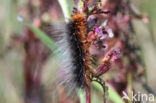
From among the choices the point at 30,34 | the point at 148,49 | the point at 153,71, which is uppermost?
the point at 30,34

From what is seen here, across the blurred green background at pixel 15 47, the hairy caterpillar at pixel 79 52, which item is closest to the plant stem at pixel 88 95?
the hairy caterpillar at pixel 79 52

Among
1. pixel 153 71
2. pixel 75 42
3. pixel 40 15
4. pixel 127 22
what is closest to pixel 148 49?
pixel 153 71

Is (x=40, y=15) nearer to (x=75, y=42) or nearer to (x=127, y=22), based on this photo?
(x=127, y=22)

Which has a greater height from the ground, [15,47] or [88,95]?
[88,95]

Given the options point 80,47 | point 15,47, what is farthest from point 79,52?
point 15,47

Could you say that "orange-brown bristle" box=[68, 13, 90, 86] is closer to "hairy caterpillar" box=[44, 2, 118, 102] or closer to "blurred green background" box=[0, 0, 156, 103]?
"hairy caterpillar" box=[44, 2, 118, 102]

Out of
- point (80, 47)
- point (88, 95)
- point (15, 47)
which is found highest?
point (80, 47)

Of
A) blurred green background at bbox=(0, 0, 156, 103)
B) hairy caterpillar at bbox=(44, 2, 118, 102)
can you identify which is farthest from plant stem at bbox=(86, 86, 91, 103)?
blurred green background at bbox=(0, 0, 156, 103)

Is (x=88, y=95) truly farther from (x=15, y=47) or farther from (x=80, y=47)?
(x=15, y=47)

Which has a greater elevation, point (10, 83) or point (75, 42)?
point (75, 42)

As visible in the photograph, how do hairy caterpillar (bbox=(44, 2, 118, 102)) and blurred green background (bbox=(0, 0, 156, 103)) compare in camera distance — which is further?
blurred green background (bbox=(0, 0, 156, 103))

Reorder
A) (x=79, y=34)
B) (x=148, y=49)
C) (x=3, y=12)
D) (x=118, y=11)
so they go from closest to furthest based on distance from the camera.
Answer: (x=79, y=34)
(x=118, y=11)
(x=148, y=49)
(x=3, y=12)
